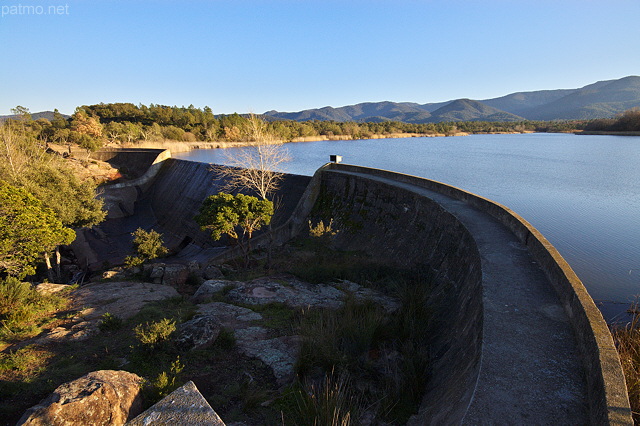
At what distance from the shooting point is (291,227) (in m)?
24.3

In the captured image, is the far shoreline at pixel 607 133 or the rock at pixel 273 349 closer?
the rock at pixel 273 349

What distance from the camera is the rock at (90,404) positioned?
4.91 m

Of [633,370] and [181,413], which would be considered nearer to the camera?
[181,413]

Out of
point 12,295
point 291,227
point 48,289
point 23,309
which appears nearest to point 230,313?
point 23,309

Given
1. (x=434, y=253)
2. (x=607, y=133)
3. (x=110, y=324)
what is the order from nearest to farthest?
(x=110, y=324) < (x=434, y=253) < (x=607, y=133)

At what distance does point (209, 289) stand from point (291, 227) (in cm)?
1137

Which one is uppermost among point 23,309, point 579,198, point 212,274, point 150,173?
point 150,173

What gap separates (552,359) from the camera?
18.1ft

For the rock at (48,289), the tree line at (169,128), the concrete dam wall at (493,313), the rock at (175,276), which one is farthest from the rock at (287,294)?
the tree line at (169,128)

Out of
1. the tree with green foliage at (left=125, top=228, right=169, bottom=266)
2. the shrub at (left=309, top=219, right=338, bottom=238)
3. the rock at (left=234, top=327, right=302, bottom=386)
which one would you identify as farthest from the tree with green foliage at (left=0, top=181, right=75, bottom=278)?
the shrub at (left=309, top=219, right=338, bottom=238)

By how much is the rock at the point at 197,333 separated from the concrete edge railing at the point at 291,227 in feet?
41.9

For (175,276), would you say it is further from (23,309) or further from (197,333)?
(197,333)

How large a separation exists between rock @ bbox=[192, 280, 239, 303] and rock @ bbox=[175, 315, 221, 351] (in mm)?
3847

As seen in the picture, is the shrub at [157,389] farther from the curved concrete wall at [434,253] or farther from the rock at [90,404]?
the curved concrete wall at [434,253]
